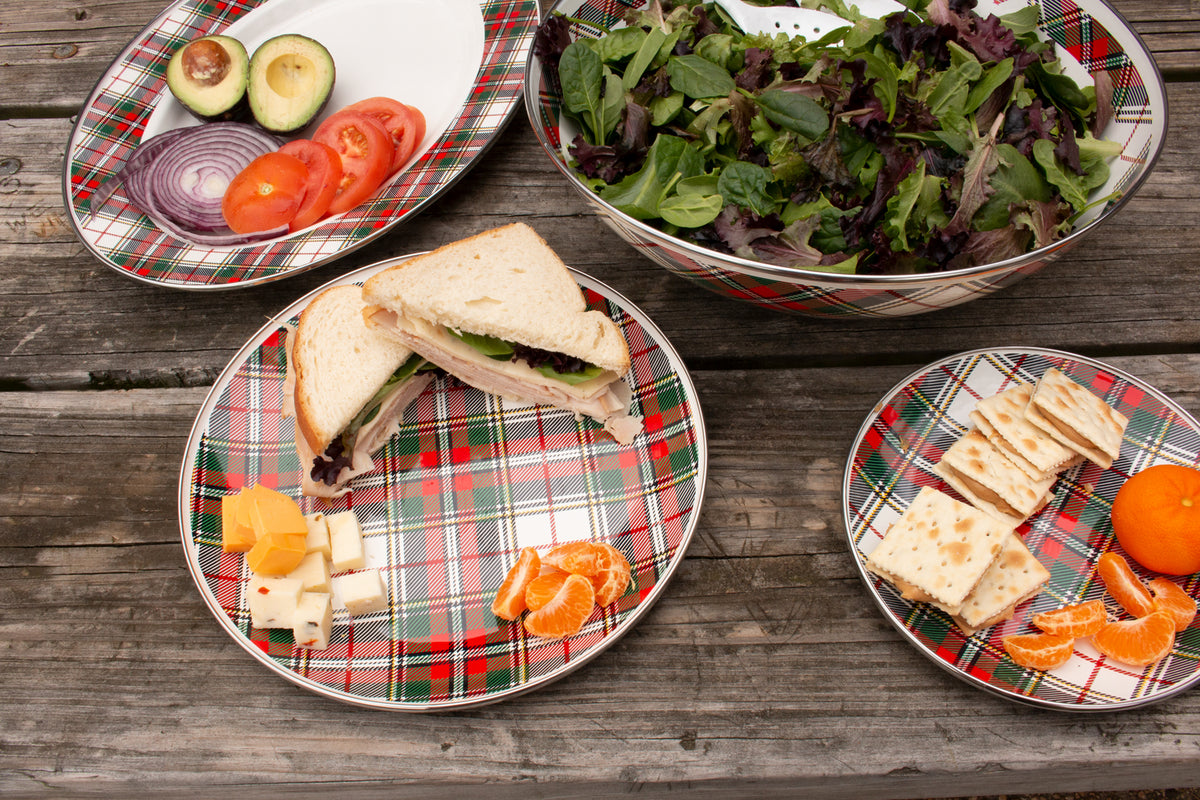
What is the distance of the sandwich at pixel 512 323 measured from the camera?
1921 mm

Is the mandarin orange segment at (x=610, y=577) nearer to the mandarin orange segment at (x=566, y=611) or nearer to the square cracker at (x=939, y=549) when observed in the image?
the mandarin orange segment at (x=566, y=611)

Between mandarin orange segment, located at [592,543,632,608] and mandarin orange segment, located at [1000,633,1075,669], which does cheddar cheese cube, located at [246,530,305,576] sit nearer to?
mandarin orange segment, located at [592,543,632,608]

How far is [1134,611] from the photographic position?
1.63m

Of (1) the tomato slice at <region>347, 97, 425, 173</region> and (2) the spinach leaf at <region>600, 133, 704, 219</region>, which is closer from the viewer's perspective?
(2) the spinach leaf at <region>600, 133, 704, 219</region>

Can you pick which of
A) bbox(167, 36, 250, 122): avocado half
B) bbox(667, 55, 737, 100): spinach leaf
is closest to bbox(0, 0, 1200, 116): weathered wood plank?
bbox(167, 36, 250, 122): avocado half

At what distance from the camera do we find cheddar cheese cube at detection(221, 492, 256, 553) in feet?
5.79

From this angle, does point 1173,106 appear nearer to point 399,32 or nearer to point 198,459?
point 399,32

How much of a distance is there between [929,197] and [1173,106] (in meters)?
1.30

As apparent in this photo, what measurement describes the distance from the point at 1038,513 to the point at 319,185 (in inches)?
81.9

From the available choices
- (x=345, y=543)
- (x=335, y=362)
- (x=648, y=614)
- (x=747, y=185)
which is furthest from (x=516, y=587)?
(x=747, y=185)

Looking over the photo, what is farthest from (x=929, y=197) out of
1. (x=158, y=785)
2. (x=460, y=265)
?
(x=158, y=785)

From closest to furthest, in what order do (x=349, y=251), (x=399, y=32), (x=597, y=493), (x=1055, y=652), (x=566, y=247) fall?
(x=1055, y=652), (x=597, y=493), (x=349, y=251), (x=566, y=247), (x=399, y=32)

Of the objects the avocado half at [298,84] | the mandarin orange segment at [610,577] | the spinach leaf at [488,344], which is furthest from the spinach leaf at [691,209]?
the avocado half at [298,84]

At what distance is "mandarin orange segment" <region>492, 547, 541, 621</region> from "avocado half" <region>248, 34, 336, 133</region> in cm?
158
